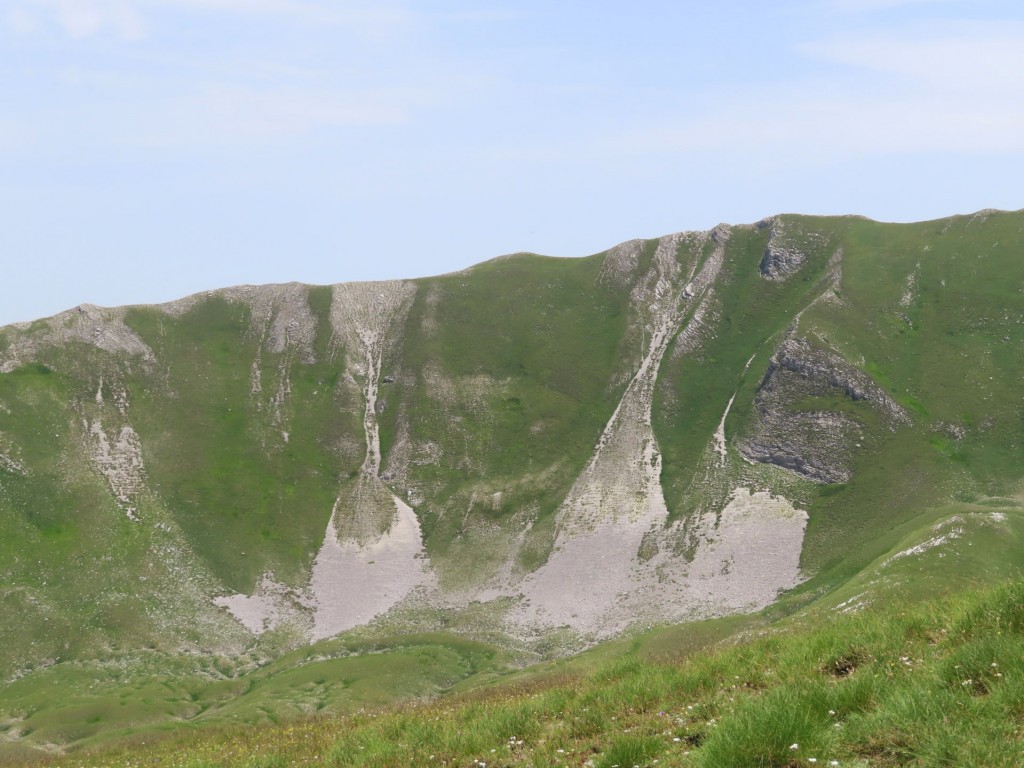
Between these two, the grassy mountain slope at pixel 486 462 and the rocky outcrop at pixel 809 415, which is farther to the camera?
the rocky outcrop at pixel 809 415

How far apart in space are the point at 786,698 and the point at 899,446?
111 m

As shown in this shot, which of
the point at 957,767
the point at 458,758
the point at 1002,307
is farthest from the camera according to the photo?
the point at 1002,307

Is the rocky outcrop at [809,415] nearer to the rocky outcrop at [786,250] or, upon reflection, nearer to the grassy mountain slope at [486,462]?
the grassy mountain slope at [486,462]

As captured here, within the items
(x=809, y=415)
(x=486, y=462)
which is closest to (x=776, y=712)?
(x=809, y=415)

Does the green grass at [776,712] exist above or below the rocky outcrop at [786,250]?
below

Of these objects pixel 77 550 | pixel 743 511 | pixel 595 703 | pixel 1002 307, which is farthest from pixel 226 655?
pixel 1002 307

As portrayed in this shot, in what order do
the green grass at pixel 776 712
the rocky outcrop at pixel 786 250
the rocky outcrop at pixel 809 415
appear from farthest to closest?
the rocky outcrop at pixel 786 250 → the rocky outcrop at pixel 809 415 → the green grass at pixel 776 712

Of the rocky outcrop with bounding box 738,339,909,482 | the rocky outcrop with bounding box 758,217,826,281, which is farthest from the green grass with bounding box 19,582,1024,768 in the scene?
the rocky outcrop with bounding box 758,217,826,281

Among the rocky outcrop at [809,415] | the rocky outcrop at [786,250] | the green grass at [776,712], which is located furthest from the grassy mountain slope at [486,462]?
the green grass at [776,712]

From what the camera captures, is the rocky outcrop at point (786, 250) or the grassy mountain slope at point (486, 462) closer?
the grassy mountain slope at point (486, 462)

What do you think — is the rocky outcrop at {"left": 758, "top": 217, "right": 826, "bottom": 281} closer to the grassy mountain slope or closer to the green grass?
the grassy mountain slope

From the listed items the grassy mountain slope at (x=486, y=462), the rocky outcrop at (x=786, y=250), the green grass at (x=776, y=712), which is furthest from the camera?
the rocky outcrop at (x=786, y=250)

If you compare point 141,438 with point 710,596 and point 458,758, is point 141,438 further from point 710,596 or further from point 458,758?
point 458,758

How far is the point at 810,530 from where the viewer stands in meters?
101
